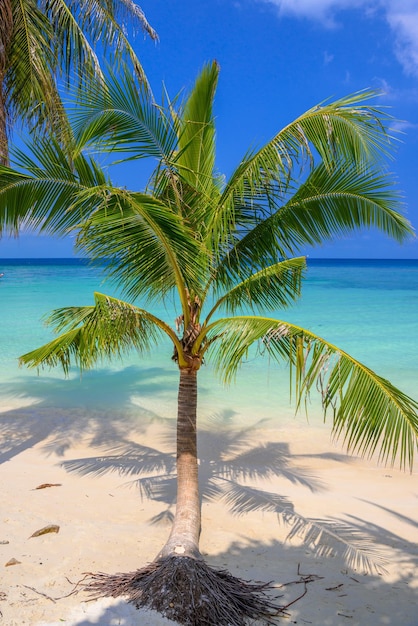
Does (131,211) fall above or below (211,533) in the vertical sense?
above

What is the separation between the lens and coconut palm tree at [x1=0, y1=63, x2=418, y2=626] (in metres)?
3.88

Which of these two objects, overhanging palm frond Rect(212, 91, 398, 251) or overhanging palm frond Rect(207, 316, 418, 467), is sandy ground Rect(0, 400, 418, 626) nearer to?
overhanging palm frond Rect(207, 316, 418, 467)

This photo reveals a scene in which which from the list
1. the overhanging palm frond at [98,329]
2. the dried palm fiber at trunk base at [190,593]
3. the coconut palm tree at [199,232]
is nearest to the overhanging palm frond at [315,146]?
the coconut palm tree at [199,232]

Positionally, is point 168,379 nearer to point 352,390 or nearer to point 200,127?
point 200,127

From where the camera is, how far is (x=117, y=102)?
4.66 meters

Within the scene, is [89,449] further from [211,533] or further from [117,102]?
[117,102]

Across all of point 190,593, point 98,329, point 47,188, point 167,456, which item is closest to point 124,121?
point 47,188

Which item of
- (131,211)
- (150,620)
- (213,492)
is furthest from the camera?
(213,492)

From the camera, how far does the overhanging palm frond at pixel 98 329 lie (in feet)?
16.5

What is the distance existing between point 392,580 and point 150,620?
2061 millimetres

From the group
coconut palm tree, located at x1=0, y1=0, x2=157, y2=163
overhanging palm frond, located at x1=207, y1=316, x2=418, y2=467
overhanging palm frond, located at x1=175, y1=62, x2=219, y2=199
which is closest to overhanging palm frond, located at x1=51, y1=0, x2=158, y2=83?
coconut palm tree, located at x1=0, y1=0, x2=157, y2=163

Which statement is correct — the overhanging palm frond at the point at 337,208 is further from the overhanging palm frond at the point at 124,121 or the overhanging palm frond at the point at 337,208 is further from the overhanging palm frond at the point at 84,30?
the overhanging palm frond at the point at 84,30

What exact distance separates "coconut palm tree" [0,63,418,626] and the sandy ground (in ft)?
1.33

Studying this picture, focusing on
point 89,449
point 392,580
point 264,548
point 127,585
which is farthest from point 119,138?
point 89,449
